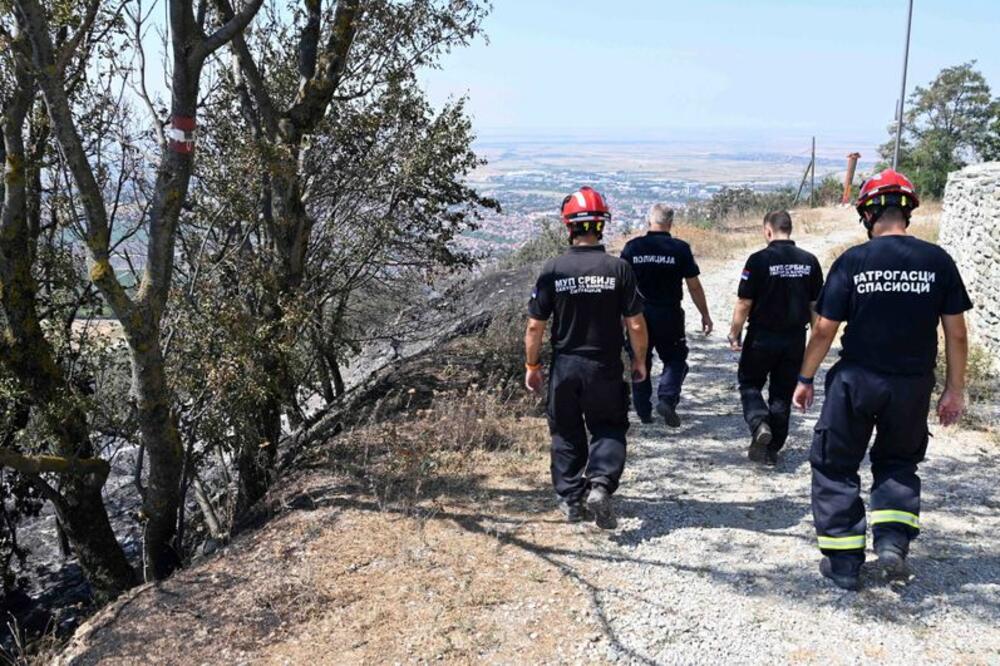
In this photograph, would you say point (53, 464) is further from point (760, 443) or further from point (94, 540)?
point (760, 443)

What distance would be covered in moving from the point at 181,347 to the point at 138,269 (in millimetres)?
2230

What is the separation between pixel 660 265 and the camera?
638 centimetres

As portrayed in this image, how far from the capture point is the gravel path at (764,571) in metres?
3.77

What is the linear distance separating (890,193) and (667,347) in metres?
2.80

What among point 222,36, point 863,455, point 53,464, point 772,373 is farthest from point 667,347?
point 53,464

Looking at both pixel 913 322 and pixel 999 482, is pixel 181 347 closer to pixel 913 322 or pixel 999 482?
pixel 913 322

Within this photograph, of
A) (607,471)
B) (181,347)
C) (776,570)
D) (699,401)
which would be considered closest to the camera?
(776,570)

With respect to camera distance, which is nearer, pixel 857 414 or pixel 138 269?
pixel 857 414

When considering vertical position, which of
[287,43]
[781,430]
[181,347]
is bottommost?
[781,430]

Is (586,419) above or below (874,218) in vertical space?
below

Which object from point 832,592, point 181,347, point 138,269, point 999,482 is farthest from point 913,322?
point 138,269

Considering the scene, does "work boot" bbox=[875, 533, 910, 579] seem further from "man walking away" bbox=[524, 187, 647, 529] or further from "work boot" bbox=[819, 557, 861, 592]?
"man walking away" bbox=[524, 187, 647, 529]

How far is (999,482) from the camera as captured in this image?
5754 millimetres

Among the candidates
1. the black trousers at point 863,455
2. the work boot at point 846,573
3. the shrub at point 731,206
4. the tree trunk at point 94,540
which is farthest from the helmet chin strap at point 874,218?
the shrub at point 731,206
